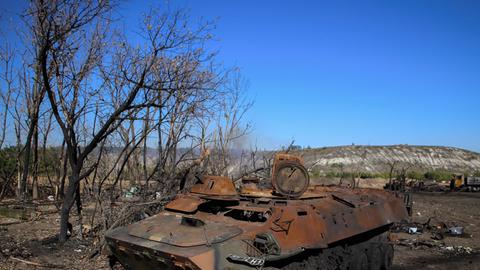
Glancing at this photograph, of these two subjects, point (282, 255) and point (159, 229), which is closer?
point (282, 255)

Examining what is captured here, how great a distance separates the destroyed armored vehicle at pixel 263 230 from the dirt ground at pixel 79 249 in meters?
1.53

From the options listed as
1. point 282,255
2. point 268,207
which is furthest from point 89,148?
point 282,255

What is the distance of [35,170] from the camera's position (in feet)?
55.8

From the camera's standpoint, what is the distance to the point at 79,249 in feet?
33.9

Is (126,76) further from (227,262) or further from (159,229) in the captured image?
(227,262)

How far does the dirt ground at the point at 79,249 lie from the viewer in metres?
9.41

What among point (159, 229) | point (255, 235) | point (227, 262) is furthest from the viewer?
point (159, 229)

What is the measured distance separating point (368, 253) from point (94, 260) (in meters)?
5.59

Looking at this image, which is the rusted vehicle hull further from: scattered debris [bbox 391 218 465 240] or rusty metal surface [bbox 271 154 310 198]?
scattered debris [bbox 391 218 465 240]

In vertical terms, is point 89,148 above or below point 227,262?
above

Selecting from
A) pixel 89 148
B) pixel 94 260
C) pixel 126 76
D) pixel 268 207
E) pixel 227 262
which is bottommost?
pixel 94 260

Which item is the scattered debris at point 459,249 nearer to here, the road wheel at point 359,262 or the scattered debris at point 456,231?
the scattered debris at point 456,231

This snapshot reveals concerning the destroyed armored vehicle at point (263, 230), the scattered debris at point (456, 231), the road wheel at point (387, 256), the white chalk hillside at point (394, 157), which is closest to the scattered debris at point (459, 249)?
the scattered debris at point (456, 231)

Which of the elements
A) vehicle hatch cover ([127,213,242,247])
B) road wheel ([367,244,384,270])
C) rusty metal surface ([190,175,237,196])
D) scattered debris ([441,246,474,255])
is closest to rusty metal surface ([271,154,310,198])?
rusty metal surface ([190,175,237,196])
